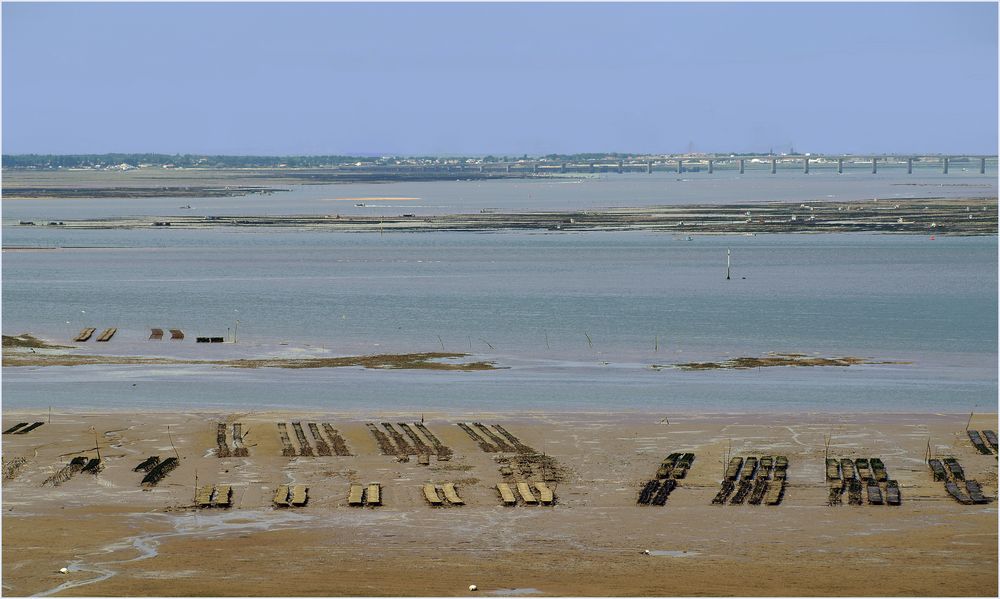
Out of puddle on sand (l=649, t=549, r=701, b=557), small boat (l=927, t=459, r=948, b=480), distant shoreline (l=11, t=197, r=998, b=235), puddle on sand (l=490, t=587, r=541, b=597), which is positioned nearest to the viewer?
puddle on sand (l=490, t=587, r=541, b=597)

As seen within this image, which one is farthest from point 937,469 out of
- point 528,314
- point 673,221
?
point 673,221

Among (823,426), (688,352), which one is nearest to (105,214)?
(688,352)

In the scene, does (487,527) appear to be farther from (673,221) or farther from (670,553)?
(673,221)

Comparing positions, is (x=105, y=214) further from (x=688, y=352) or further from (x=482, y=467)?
(x=482, y=467)

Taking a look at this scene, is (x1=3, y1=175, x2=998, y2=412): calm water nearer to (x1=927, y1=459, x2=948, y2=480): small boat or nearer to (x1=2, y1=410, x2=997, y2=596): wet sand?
(x1=2, y1=410, x2=997, y2=596): wet sand

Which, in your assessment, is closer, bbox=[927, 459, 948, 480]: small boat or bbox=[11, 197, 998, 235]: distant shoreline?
bbox=[927, 459, 948, 480]: small boat

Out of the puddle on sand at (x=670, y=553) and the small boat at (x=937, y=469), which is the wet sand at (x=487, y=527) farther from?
the small boat at (x=937, y=469)

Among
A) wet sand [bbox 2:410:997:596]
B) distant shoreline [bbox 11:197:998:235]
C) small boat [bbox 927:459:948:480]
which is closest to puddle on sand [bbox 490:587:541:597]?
wet sand [bbox 2:410:997:596]

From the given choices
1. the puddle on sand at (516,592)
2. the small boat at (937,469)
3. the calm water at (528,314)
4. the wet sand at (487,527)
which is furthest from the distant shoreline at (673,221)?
the puddle on sand at (516,592)
